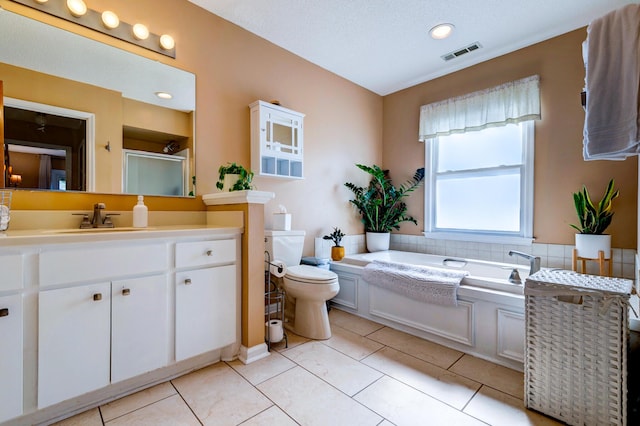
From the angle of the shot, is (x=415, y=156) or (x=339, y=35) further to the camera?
(x=415, y=156)

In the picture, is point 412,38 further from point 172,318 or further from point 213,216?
point 172,318

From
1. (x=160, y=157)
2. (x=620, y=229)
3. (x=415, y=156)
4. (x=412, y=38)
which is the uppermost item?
(x=412, y=38)

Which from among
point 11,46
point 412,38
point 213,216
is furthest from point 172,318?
point 412,38

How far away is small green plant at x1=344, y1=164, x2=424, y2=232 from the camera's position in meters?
3.32

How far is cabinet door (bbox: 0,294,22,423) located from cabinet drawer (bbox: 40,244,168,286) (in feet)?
0.40

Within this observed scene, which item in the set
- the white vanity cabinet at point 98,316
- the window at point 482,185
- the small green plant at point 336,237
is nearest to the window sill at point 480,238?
the window at point 482,185

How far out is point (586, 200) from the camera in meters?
2.14

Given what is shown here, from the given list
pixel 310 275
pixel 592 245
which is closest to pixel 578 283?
pixel 592 245

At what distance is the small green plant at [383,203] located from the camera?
332 centimetres

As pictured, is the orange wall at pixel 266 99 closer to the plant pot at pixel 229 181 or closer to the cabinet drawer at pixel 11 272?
the plant pot at pixel 229 181

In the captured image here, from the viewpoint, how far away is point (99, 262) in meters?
1.35

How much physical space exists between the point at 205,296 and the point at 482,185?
2.79m

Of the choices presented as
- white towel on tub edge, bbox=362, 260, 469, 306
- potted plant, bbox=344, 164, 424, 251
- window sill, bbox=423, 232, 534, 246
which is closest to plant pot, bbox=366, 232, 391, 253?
potted plant, bbox=344, 164, 424, 251

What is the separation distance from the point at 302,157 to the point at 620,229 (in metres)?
2.61
